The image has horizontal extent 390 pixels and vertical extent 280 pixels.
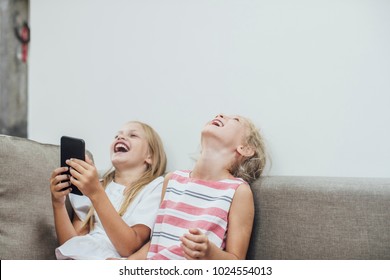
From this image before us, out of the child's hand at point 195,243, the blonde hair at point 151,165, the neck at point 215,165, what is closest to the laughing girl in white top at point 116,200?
the blonde hair at point 151,165

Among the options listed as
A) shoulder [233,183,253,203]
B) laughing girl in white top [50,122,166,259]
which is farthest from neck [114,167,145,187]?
shoulder [233,183,253,203]

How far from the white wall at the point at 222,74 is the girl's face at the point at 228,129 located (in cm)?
7

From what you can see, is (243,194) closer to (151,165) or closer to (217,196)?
(217,196)

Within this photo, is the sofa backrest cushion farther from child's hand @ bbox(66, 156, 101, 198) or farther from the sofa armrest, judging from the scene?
the sofa armrest

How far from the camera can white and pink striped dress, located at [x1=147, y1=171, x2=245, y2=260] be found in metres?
1.12

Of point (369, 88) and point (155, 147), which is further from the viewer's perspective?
point (155, 147)

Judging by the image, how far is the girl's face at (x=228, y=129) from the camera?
3.99ft

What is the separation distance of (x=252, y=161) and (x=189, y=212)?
0.23 metres

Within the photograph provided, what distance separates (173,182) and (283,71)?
1.47 ft

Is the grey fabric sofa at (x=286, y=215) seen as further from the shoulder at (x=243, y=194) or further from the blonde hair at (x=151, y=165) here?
the blonde hair at (x=151, y=165)

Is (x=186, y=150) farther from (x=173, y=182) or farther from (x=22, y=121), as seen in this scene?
(x=22, y=121)

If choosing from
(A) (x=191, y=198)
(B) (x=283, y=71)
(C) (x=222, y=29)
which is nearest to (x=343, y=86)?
(B) (x=283, y=71)

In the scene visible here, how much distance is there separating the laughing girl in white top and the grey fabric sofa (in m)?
0.06
